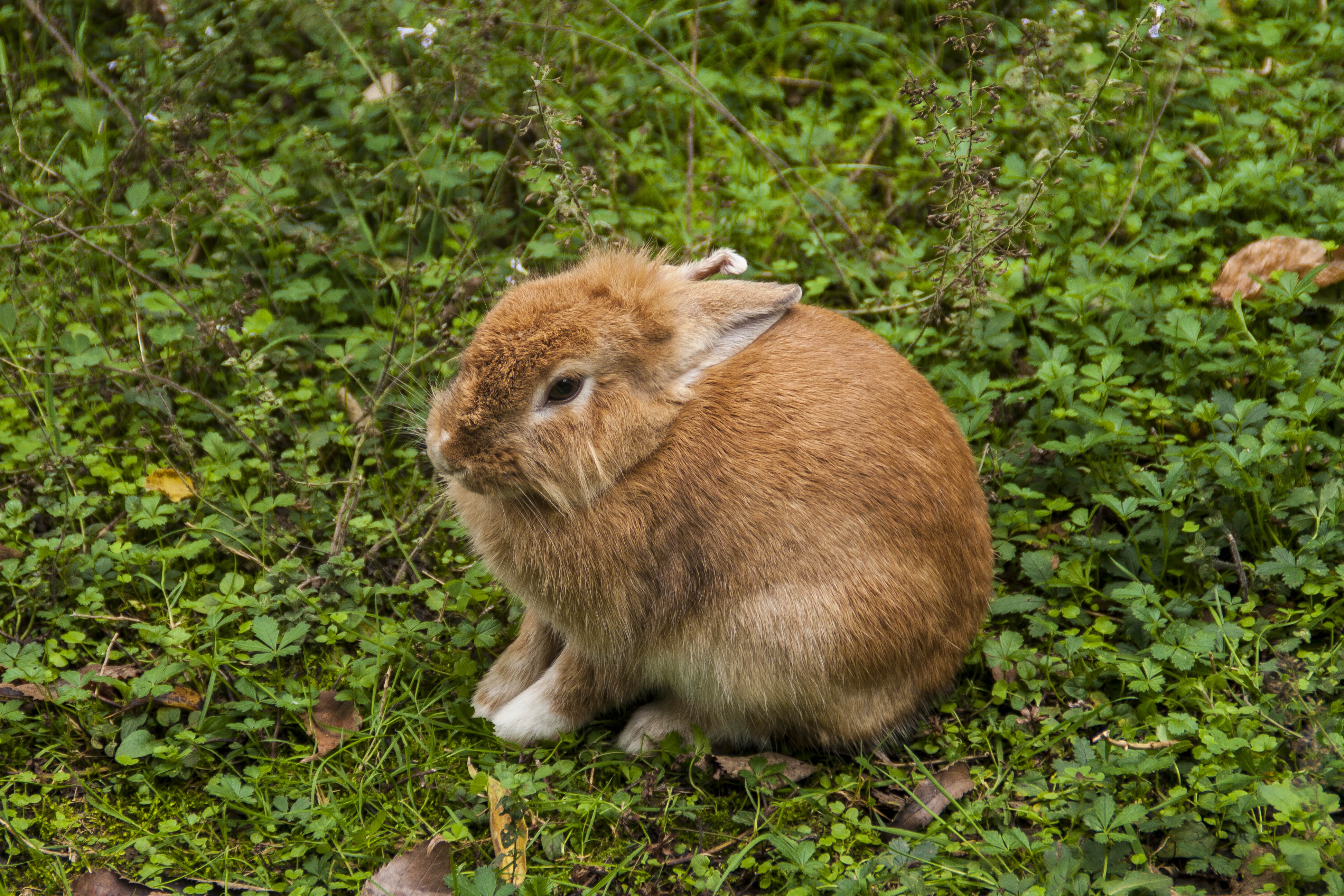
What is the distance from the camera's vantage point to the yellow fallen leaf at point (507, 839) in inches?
115

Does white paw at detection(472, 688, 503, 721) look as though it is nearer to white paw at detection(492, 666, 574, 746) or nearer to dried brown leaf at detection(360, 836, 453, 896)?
white paw at detection(492, 666, 574, 746)

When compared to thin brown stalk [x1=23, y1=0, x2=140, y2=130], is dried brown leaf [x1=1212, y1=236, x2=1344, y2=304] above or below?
below

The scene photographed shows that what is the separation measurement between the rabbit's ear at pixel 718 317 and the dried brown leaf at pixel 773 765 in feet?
3.49

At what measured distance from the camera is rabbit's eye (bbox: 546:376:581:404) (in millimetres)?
3045

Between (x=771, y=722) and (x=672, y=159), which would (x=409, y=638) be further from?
(x=672, y=159)

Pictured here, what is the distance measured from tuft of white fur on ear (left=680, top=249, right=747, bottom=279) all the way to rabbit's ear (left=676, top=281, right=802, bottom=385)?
0.15 m

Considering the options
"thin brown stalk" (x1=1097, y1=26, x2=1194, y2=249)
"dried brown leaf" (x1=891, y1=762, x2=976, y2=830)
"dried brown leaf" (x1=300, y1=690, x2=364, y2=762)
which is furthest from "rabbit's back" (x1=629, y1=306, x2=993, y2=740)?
"thin brown stalk" (x1=1097, y1=26, x2=1194, y2=249)

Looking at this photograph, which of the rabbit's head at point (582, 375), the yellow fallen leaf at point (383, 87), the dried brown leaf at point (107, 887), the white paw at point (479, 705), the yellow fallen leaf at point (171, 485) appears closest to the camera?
the dried brown leaf at point (107, 887)

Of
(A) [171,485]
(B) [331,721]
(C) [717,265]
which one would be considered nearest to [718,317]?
(C) [717,265]

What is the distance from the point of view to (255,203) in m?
4.74

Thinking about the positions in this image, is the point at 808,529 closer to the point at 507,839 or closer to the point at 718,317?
the point at 718,317

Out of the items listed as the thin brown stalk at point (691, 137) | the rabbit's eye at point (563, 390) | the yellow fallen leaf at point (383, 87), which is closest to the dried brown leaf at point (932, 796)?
the rabbit's eye at point (563, 390)

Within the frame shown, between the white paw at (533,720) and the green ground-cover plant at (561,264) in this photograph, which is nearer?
the green ground-cover plant at (561,264)

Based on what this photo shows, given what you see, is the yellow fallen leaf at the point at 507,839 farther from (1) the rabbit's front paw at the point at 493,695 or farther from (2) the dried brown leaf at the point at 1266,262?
(2) the dried brown leaf at the point at 1266,262
